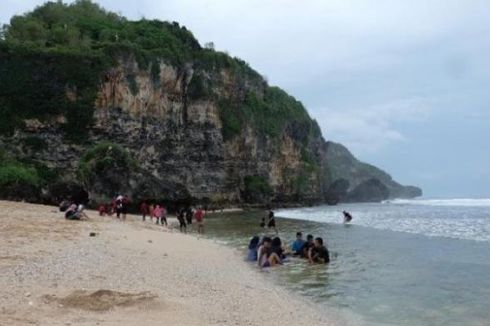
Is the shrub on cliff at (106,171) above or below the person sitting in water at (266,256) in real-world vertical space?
above

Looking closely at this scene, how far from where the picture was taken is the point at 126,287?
1052 cm

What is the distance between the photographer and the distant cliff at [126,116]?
53.9m

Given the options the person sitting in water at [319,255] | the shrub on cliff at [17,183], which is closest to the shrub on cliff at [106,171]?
the shrub on cliff at [17,183]

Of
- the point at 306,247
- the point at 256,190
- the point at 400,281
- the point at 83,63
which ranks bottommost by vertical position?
the point at 400,281

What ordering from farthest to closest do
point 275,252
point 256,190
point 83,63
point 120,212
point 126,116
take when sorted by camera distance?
point 256,190 → point 126,116 → point 83,63 → point 120,212 → point 275,252

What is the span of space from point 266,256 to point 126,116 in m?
48.2

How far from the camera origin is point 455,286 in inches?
566

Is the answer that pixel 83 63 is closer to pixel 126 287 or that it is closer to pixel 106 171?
pixel 106 171

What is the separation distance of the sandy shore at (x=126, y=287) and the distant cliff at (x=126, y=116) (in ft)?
100

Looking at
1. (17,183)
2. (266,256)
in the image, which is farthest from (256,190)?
(266,256)

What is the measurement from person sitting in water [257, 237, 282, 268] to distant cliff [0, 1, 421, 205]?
3092 centimetres

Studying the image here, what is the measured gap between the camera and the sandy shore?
27.2ft

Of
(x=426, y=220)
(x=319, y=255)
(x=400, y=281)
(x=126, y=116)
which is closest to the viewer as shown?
(x=400, y=281)

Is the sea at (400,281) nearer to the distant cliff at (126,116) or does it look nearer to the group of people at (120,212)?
the group of people at (120,212)
